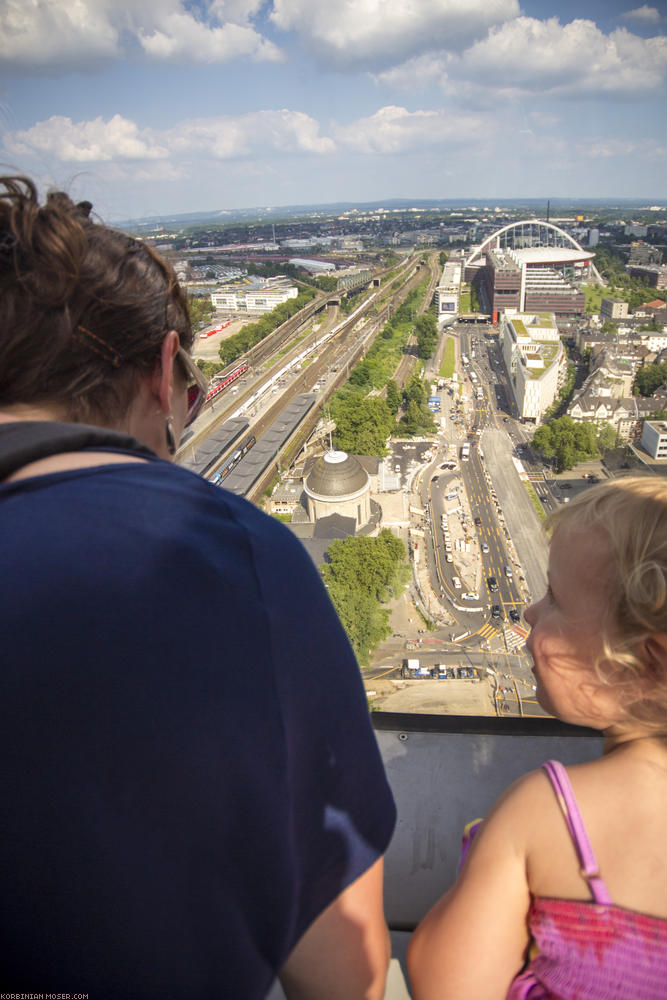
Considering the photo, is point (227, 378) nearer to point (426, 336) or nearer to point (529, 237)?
point (426, 336)

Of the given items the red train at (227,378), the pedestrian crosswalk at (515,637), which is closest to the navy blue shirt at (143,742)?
the pedestrian crosswalk at (515,637)

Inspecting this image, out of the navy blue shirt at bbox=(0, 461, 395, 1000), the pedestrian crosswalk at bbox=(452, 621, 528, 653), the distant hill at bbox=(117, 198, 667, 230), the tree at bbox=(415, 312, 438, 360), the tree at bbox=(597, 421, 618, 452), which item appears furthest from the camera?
the distant hill at bbox=(117, 198, 667, 230)

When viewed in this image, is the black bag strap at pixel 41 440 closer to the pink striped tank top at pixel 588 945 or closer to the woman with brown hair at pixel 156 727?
the woman with brown hair at pixel 156 727

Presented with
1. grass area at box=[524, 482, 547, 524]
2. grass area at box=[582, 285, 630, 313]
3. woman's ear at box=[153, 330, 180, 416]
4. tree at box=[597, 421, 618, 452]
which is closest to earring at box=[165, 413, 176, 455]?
woman's ear at box=[153, 330, 180, 416]

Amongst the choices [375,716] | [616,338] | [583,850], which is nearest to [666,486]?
[583,850]

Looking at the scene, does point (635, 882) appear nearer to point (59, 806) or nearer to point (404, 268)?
point (59, 806)

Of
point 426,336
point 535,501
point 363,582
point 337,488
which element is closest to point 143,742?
point 363,582

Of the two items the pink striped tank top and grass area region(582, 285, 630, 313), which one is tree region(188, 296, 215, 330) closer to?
the pink striped tank top
